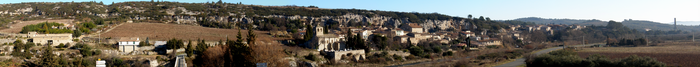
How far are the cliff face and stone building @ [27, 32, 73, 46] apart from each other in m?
31.1

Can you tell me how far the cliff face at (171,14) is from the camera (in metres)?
68.4

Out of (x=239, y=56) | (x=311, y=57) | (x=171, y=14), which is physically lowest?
(x=311, y=57)

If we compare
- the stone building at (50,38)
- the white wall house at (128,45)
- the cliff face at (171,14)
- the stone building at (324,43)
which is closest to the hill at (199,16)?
the cliff face at (171,14)

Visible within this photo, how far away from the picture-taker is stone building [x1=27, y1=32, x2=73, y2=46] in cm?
3425

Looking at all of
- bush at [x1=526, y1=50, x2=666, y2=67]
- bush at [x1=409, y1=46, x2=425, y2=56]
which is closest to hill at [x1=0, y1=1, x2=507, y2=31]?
bush at [x1=409, y1=46, x2=425, y2=56]

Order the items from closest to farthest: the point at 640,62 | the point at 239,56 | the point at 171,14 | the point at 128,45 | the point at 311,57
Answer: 1. the point at 239,56
2. the point at 640,62
3. the point at 128,45
4. the point at 311,57
5. the point at 171,14

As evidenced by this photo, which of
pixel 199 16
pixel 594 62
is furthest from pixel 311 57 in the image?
pixel 199 16

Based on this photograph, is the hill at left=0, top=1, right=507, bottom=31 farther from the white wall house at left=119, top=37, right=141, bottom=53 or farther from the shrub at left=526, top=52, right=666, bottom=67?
the shrub at left=526, top=52, right=666, bottom=67

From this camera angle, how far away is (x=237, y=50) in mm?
24000

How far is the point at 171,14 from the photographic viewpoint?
7562 centimetres

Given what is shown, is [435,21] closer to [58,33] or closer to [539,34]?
[539,34]

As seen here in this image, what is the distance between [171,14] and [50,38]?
4199 cm

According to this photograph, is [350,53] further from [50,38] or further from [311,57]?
[50,38]

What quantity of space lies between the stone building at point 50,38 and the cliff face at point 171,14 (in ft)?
102
